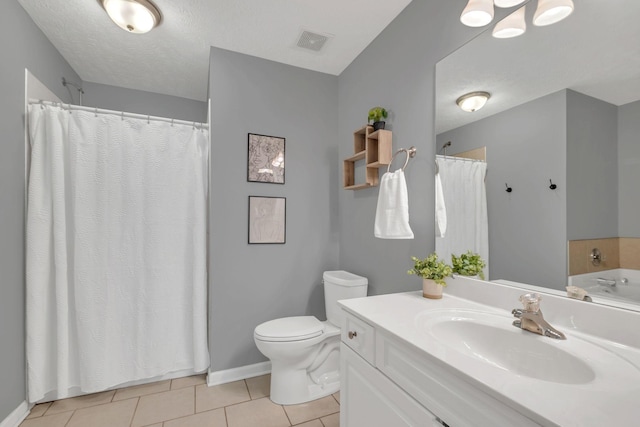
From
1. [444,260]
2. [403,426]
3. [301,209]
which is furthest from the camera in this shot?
[301,209]

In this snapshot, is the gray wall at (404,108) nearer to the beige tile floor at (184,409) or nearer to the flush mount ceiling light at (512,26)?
the flush mount ceiling light at (512,26)

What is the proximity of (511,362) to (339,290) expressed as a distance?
1263mm

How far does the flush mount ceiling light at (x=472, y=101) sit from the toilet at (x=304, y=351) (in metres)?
1.30

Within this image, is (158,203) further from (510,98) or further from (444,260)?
(510,98)

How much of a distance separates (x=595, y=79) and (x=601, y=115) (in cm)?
13

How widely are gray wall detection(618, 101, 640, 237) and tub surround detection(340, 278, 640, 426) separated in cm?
28

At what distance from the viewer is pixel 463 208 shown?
1.43 metres

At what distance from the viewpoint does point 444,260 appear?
1.50 m

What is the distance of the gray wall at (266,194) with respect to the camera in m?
2.17

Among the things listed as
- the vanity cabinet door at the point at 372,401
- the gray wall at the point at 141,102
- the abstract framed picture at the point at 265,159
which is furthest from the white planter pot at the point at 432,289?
the gray wall at the point at 141,102

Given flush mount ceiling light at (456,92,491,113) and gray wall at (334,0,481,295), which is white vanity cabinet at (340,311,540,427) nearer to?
gray wall at (334,0,481,295)

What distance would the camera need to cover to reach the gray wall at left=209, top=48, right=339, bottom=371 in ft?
7.12

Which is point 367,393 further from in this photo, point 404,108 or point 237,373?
point 404,108

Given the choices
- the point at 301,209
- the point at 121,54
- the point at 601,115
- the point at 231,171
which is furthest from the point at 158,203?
the point at 601,115
